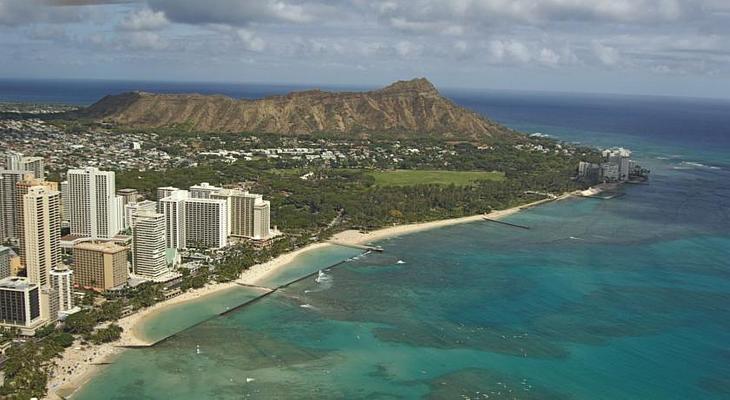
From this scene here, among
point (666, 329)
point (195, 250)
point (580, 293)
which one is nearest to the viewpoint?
point (666, 329)

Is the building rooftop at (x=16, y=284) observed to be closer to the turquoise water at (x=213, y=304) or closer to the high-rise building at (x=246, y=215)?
the turquoise water at (x=213, y=304)

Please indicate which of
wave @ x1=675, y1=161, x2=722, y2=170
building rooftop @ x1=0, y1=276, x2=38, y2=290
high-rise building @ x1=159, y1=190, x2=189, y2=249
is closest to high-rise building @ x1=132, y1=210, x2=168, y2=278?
high-rise building @ x1=159, y1=190, x2=189, y2=249

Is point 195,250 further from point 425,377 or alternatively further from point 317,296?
point 425,377

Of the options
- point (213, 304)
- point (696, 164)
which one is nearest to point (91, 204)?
point (213, 304)

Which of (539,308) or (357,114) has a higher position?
(357,114)

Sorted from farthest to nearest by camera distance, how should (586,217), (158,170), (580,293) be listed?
1. (158,170)
2. (586,217)
3. (580,293)

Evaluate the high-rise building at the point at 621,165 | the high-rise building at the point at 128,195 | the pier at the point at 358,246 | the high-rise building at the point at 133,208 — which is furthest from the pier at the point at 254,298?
the high-rise building at the point at 621,165

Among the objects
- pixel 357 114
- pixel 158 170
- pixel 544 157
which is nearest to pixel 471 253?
pixel 158 170
